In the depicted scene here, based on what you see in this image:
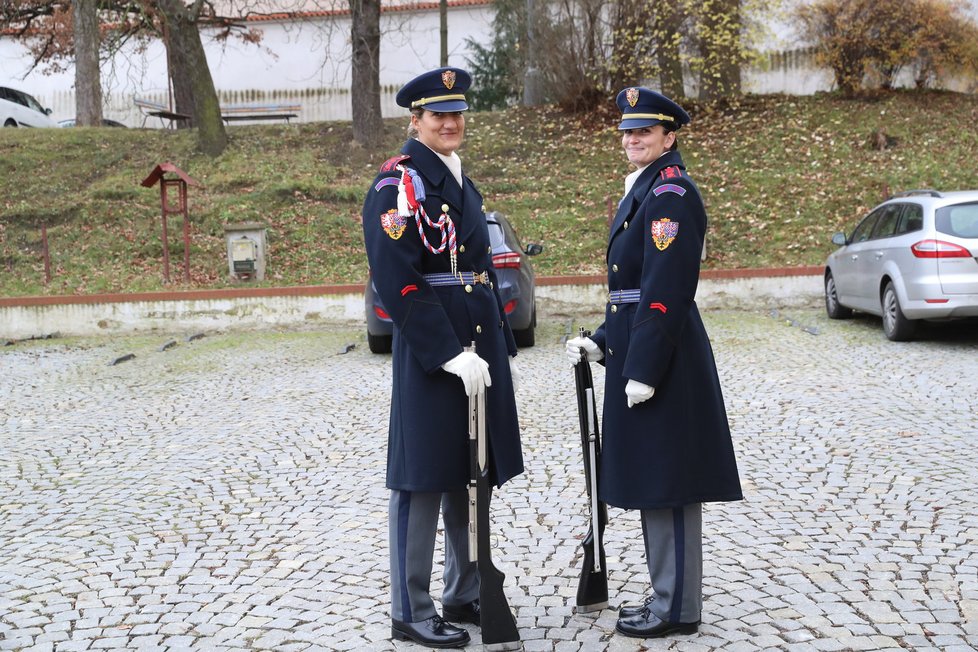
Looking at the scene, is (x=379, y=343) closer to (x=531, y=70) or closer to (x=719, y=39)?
(x=719, y=39)

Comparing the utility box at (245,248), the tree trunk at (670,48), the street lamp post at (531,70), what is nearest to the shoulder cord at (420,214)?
the utility box at (245,248)

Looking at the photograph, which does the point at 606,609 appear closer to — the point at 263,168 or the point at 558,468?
the point at 558,468

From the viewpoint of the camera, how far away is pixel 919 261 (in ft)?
36.3

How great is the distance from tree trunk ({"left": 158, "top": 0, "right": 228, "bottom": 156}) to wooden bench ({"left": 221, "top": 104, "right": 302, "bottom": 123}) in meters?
6.60

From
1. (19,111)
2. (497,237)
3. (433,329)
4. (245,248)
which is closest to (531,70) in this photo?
(245,248)

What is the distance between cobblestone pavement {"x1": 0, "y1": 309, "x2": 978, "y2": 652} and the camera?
4.13 metres

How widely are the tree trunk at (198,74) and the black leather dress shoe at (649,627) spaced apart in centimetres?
1884

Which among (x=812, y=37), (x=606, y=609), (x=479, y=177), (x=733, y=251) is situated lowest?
(x=606, y=609)

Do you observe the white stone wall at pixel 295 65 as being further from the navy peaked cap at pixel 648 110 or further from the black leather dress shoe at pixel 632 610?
the black leather dress shoe at pixel 632 610

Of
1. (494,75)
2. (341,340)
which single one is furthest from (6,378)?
(494,75)

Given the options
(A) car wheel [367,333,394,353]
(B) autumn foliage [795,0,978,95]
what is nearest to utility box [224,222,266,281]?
(A) car wheel [367,333,394,353]

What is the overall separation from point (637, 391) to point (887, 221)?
953cm

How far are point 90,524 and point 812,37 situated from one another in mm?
19840

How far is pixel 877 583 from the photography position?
Result: 443 centimetres
